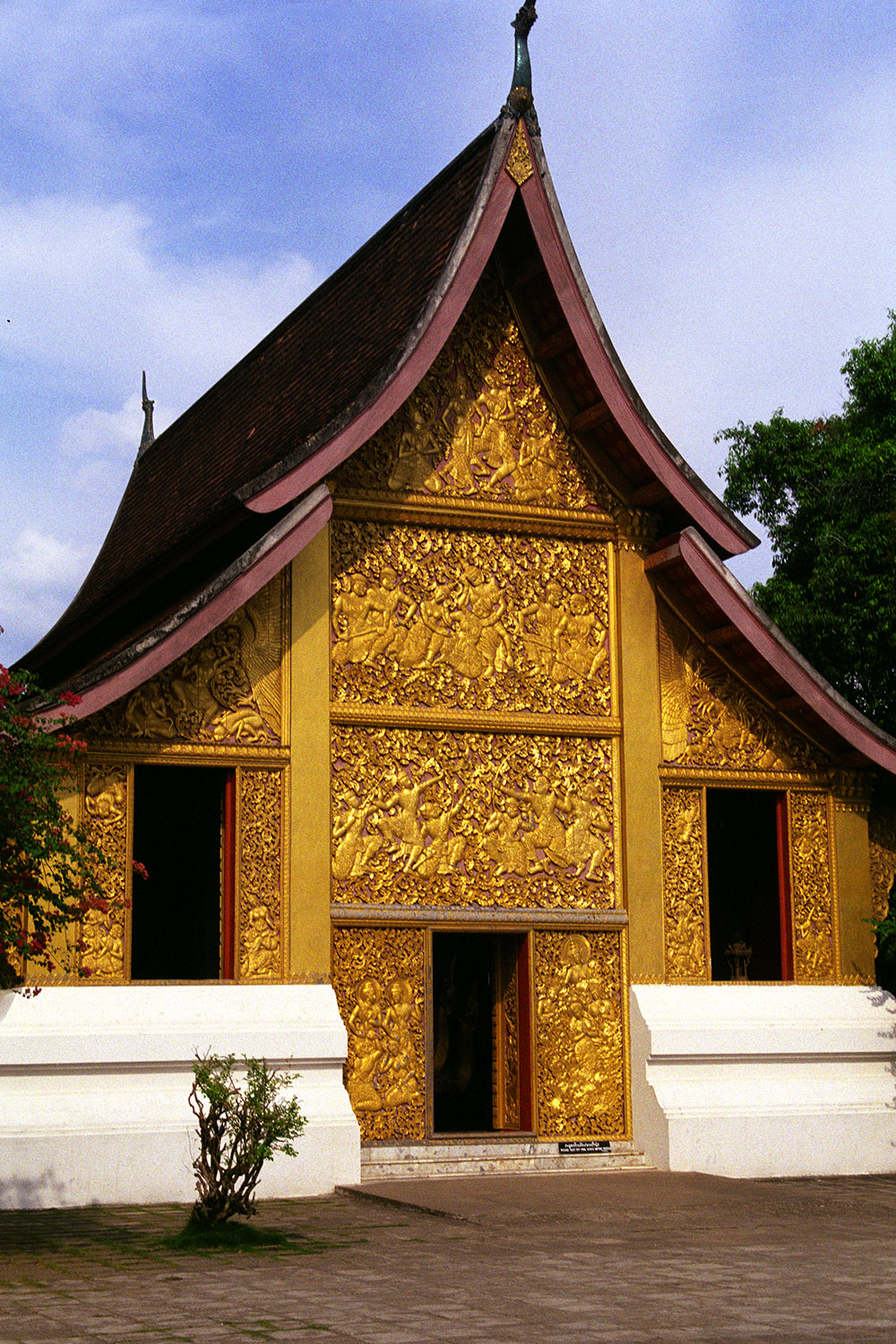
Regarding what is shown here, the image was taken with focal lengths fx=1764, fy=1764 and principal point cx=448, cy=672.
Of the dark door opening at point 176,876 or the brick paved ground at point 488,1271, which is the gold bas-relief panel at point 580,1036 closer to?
the brick paved ground at point 488,1271

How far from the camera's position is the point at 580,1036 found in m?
12.9

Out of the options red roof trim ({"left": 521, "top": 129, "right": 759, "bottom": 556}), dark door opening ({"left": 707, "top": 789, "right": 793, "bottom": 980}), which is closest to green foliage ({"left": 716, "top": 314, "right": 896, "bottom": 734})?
dark door opening ({"left": 707, "top": 789, "right": 793, "bottom": 980})

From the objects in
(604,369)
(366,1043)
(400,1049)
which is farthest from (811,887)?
(604,369)

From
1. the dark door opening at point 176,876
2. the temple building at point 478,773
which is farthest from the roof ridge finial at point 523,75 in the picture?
the dark door opening at point 176,876

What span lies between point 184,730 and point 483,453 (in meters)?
3.23

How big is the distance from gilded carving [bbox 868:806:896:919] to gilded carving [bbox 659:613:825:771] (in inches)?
34.6

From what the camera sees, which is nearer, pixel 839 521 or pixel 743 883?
pixel 743 883

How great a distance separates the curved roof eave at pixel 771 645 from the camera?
13211mm

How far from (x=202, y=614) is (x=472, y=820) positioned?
262cm

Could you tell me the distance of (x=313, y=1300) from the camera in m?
7.40

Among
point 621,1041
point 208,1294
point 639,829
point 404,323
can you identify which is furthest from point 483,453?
point 208,1294

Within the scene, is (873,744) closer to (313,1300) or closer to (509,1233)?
(509,1233)

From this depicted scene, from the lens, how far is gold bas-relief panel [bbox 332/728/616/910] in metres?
12.5

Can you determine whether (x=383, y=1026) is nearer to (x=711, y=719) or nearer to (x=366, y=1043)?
(x=366, y=1043)
